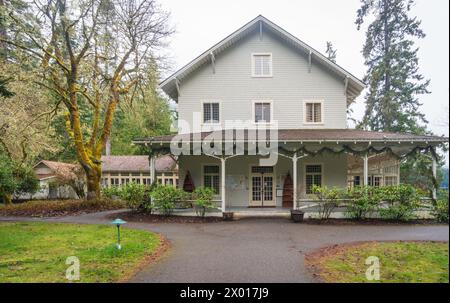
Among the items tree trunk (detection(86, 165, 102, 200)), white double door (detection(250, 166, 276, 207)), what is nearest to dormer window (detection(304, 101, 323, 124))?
white double door (detection(250, 166, 276, 207))

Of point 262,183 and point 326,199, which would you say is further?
point 262,183

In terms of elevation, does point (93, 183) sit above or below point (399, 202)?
above

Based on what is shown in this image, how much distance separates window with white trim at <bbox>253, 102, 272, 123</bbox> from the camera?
17.1 m

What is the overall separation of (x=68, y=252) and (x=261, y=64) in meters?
13.7

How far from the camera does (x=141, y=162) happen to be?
89.7 ft

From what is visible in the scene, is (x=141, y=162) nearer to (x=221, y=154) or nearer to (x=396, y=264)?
(x=221, y=154)

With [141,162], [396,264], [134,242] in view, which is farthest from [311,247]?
[141,162]

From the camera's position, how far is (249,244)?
8.80m

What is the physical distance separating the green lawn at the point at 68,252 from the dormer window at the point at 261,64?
36.3ft

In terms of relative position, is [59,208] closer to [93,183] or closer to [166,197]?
[93,183]

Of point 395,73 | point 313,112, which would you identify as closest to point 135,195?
point 313,112

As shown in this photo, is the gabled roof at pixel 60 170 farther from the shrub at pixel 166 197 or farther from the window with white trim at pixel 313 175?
the window with white trim at pixel 313 175

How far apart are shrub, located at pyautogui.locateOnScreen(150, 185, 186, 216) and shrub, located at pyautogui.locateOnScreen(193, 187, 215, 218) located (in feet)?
2.28

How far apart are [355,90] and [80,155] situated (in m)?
17.1
